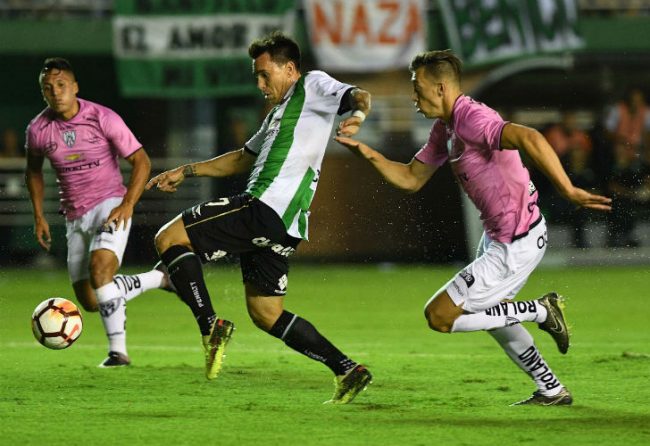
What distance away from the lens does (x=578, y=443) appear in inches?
248

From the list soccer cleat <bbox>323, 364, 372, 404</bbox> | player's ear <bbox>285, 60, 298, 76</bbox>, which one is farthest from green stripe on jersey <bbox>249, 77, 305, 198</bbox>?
soccer cleat <bbox>323, 364, 372, 404</bbox>

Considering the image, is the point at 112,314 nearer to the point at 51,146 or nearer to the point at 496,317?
the point at 51,146

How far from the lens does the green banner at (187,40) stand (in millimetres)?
22125

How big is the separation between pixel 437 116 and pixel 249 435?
2.17m

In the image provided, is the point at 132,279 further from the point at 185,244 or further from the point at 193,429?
the point at 193,429

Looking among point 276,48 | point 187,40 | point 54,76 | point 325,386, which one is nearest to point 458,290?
point 325,386

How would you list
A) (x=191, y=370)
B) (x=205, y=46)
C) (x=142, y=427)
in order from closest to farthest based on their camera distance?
(x=142, y=427) < (x=191, y=370) < (x=205, y=46)

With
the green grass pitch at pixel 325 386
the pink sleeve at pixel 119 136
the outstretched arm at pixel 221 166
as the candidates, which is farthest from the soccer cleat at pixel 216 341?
the pink sleeve at pixel 119 136

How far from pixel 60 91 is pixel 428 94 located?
3545 millimetres

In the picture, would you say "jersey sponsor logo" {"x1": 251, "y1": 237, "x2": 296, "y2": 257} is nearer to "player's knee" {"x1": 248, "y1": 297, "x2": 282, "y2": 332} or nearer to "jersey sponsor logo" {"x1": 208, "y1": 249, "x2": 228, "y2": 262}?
"jersey sponsor logo" {"x1": 208, "y1": 249, "x2": 228, "y2": 262}

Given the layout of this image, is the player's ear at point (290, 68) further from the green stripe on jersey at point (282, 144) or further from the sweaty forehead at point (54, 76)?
the sweaty forehead at point (54, 76)

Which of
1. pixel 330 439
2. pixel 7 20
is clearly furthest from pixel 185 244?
pixel 7 20

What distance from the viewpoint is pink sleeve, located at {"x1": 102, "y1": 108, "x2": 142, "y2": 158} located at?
9.95m

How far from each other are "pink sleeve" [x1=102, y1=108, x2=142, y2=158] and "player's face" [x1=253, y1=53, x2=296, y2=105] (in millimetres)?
2280
